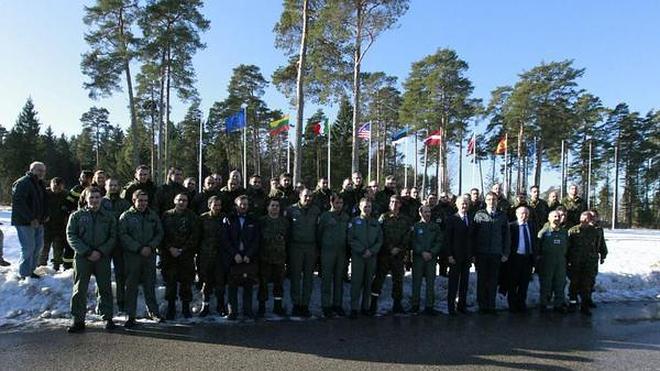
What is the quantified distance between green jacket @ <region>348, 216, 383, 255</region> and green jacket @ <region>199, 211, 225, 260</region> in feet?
7.20

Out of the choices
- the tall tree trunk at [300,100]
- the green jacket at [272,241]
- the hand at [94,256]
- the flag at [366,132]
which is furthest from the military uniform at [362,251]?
the flag at [366,132]

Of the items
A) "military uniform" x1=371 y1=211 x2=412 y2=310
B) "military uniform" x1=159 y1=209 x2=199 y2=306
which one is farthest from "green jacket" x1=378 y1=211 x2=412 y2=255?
"military uniform" x1=159 y1=209 x2=199 y2=306

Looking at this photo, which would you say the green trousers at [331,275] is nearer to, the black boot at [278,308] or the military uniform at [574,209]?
the black boot at [278,308]

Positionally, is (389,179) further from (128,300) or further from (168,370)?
(168,370)

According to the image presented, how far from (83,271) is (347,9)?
16.9m

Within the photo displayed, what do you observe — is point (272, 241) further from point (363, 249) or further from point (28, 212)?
point (28, 212)

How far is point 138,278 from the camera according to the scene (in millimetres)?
7145

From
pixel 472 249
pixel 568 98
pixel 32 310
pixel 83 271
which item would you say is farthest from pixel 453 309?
pixel 568 98

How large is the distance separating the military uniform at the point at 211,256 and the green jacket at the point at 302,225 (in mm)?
1177

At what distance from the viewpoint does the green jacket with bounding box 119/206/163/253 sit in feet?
22.9

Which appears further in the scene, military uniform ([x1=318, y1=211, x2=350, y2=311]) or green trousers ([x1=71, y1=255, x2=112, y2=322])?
military uniform ([x1=318, y1=211, x2=350, y2=311])

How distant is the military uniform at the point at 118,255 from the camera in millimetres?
7227

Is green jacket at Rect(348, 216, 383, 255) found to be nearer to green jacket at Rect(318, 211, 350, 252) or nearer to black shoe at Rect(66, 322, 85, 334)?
green jacket at Rect(318, 211, 350, 252)

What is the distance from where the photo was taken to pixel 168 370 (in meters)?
5.10
